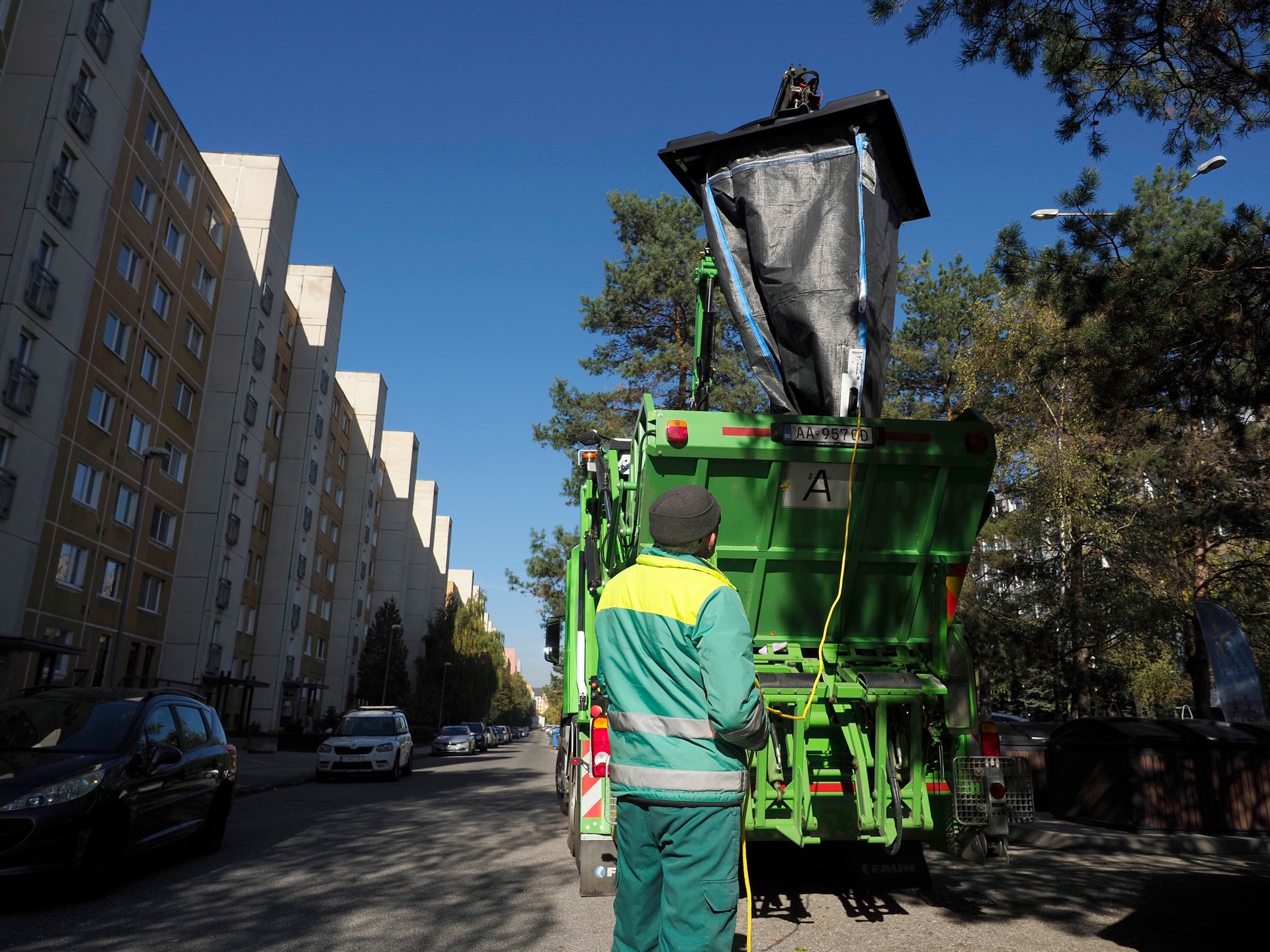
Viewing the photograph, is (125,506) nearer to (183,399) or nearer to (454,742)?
(183,399)

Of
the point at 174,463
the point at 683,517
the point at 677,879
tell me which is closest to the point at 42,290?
the point at 174,463

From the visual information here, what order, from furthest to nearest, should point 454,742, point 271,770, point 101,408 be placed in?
point 454,742 → point 101,408 → point 271,770

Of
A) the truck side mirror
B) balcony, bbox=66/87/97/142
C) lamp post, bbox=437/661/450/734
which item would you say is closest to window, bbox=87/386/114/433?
balcony, bbox=66/87/97/142

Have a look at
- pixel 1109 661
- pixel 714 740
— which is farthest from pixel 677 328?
pixel 714 740

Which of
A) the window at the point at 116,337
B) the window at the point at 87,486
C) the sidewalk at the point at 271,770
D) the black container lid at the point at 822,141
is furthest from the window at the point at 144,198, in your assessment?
the black container lid at the point at 822,141

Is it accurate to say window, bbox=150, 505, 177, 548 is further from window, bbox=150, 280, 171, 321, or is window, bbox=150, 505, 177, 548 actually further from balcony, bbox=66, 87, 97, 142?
balcony, bbox=66, 87, 97, 142

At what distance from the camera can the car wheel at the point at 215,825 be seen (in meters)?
8.70

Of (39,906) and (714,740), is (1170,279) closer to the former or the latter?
(714,740)

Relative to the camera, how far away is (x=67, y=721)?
7.43 metres

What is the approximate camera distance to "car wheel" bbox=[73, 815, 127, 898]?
6469mm

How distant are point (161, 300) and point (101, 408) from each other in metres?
5.13

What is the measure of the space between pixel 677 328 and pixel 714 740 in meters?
27.7

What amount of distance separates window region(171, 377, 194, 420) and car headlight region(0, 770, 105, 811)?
27.0 meters

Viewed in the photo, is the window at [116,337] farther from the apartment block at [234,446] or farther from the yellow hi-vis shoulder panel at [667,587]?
the yellow hi-vis shoulder panel at [667,587]
